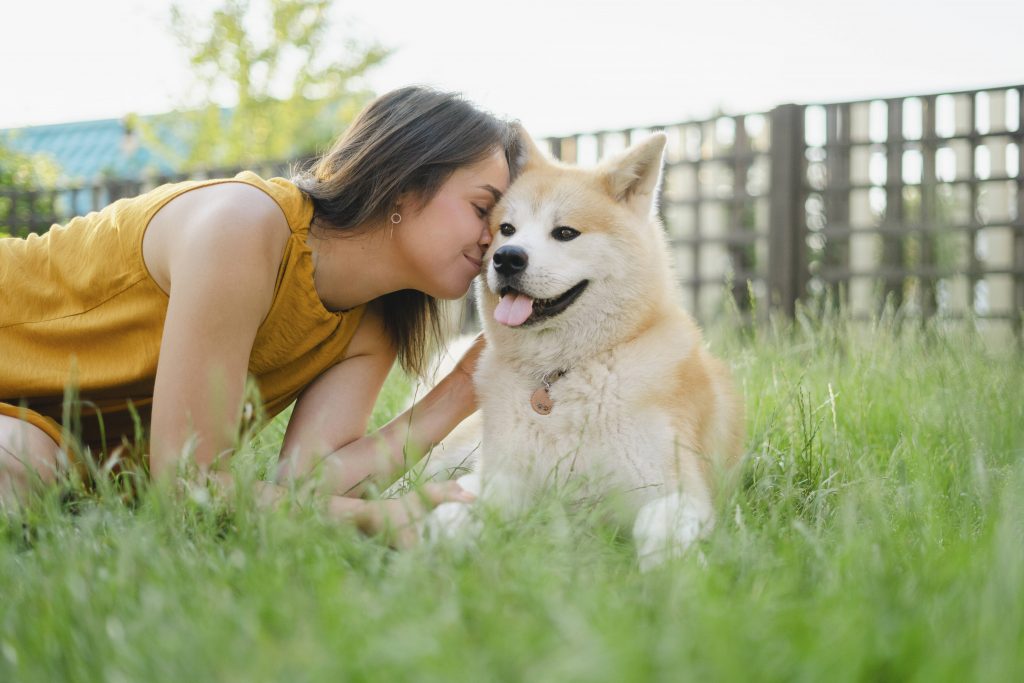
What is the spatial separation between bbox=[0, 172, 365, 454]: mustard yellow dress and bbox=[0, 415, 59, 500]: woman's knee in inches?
1.7

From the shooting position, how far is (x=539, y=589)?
120 centimetres

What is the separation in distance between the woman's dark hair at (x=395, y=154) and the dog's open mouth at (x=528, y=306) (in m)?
0.33

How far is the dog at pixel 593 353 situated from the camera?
2.04 metres

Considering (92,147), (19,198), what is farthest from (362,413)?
(92,147)

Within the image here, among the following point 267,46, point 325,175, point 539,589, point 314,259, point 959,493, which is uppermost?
point 267,46

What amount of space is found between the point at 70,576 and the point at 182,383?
2.37ft

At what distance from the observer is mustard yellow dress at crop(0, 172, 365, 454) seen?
2.18 metres

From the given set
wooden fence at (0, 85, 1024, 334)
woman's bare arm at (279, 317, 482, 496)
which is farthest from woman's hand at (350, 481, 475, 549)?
wooden fence at (0, 85, 1024, 334)

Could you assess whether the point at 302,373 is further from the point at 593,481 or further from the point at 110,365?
the point at 593,481

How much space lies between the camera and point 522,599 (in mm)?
1193

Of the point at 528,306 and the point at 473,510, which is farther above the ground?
the point at 528,306

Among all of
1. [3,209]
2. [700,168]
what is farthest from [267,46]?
[700,168]

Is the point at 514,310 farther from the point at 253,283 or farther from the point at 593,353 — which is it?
the point at 253,283

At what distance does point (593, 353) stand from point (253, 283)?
2.76 ft
